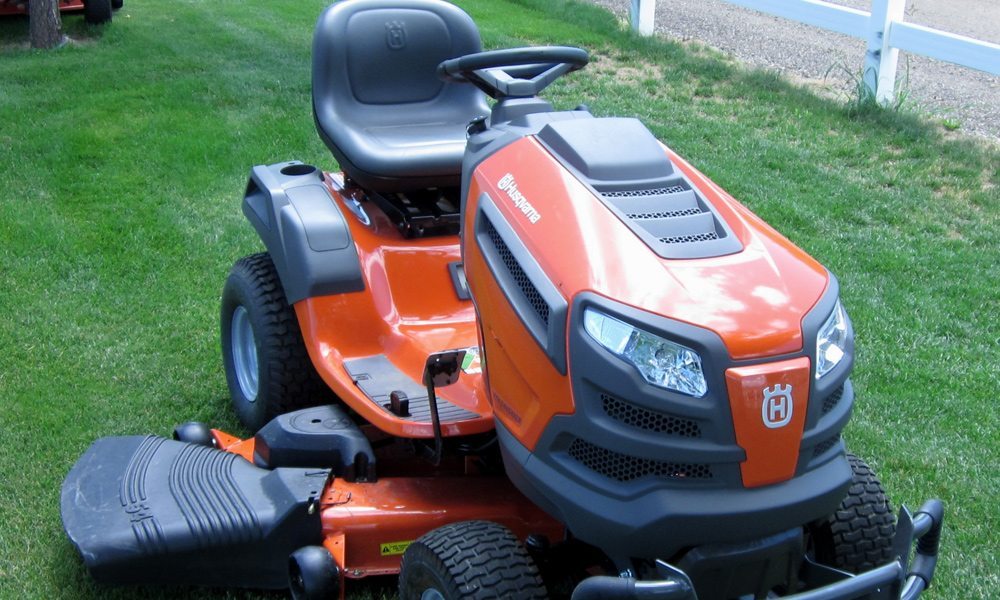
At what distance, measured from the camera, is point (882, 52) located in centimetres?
→ 697

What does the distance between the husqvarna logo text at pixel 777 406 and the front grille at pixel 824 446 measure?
0.15m

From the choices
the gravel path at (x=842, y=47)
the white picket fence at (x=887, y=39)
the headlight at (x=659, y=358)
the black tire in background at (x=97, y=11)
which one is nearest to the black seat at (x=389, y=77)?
the headlight at (x=659, y=358)

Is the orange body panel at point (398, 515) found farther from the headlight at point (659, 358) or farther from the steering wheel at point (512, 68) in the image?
the steering wheel at point (512, 68)

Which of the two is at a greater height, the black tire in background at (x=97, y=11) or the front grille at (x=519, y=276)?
the front grille at (x=519, y=276)

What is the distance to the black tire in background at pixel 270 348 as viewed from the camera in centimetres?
343

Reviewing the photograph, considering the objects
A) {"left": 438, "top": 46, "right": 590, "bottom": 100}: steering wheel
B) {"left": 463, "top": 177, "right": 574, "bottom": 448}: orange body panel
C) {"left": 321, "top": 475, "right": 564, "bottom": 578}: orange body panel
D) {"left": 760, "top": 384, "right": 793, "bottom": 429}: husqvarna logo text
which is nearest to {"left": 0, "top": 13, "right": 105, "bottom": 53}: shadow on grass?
{"left": 438, "top": 46, "right": 590, "bottom": 100}: steering wheel

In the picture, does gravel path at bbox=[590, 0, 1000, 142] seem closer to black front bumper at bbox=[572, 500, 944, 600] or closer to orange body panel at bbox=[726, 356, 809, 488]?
black front bumper at bbox=[572, 500, 944, 600]

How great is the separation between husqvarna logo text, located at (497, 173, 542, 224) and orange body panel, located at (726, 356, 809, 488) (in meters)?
0.59

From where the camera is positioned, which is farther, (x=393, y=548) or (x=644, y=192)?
(x=393, y=548)

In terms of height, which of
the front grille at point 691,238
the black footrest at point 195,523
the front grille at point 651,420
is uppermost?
the front grille at point 691,238

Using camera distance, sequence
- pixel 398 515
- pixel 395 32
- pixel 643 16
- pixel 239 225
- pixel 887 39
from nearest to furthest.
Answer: pixel 398 515 < pixel 395 32 < pixel 239 225 < pixel 887 39 < pixel 643 16

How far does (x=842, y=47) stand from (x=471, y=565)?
7.54 metres

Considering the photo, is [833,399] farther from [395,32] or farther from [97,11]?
[97,11]

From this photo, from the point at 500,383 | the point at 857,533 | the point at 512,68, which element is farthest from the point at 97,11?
the point at 857,533
